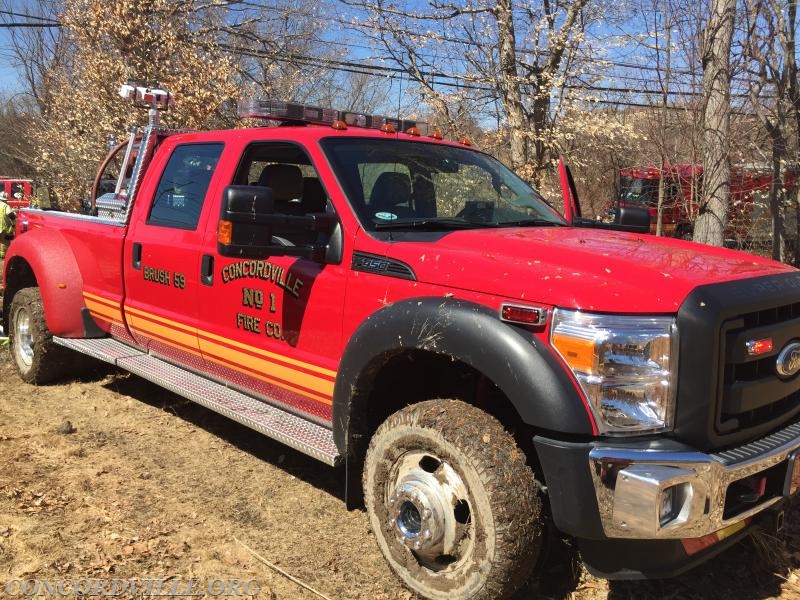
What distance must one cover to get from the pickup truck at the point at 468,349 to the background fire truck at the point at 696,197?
4.79m

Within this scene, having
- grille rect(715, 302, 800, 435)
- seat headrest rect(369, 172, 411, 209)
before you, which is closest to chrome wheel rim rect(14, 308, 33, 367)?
seat headrest rect(369, 172, 411, 209)

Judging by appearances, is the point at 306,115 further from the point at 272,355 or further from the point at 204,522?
the point at 204,522

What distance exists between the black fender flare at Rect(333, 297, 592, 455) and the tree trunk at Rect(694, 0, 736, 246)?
20.1 ft

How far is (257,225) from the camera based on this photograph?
3008 mm

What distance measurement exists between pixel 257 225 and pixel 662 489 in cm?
187

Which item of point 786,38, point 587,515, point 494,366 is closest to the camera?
point 587,515

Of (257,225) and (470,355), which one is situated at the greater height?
(257,225)

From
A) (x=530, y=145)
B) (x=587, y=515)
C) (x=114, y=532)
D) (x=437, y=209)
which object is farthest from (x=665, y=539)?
(x=530, y=145)

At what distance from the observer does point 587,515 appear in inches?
90.9

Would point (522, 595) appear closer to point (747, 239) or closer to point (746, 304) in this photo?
point (746, 304)

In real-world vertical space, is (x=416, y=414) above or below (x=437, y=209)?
below

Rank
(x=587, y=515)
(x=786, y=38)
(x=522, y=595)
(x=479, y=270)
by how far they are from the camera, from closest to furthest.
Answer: (x=587, y=515), (x=479, y=270), (x=522, y=595), (x=786, y=38)

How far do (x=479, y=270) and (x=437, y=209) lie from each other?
0.99m

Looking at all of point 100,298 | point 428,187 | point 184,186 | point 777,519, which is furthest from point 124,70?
point 777,519
